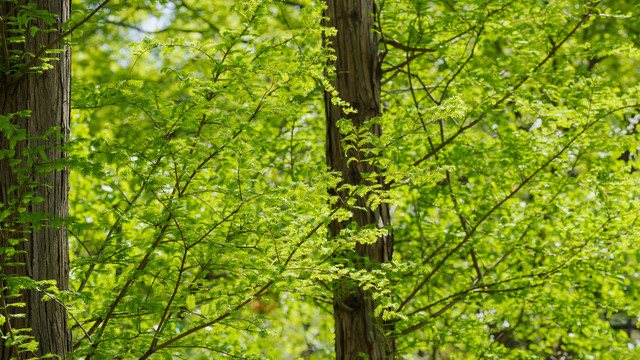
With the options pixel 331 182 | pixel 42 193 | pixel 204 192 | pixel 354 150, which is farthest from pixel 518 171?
pixel 42 193

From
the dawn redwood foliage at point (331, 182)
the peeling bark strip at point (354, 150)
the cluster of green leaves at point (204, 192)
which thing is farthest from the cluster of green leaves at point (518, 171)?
the cluster of green leaves at point (204, 192)

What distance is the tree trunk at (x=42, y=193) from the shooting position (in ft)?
6.99

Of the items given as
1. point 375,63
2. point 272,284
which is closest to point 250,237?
point 272,284

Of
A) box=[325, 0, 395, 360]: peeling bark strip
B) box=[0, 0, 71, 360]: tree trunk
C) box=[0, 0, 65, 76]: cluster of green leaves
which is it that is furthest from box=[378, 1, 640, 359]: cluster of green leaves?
box=[0, 0, 65, 76]: cluster of green leaves

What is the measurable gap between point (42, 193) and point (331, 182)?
1.14m

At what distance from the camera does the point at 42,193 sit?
86.8 inches

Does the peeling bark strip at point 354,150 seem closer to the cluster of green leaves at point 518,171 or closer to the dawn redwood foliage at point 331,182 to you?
the dawn redwood foliage at point 331,182

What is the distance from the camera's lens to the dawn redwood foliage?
86.7 inches

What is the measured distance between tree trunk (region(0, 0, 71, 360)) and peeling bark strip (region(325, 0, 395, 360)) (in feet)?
5.77

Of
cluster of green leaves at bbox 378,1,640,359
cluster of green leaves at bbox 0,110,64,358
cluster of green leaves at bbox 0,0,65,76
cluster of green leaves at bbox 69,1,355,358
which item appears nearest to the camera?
cluster of green leaves at bbox 0,110,64,358

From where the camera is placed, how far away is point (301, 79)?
2.44 metres

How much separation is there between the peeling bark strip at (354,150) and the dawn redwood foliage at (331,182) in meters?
0.01

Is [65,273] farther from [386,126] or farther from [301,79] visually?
[386,126]

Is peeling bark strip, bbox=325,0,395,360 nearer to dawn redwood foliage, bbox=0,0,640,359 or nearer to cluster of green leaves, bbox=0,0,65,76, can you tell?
dawn redwood foliage, bbox=0,0,640,359
